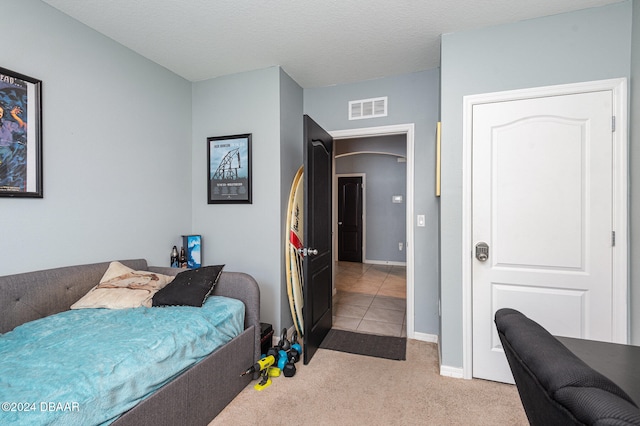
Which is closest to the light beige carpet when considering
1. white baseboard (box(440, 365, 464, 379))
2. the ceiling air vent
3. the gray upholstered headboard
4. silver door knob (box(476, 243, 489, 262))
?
white baseboard (box(440, 365, 464, 379))

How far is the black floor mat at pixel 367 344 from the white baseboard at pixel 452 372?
0.37 meters

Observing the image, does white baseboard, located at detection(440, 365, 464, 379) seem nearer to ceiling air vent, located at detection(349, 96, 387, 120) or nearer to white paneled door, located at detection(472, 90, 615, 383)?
white paneled door, located at detection(472, 90, 615, 383)

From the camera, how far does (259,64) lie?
279 cm

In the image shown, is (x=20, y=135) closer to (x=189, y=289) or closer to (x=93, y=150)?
(x=93, y=150)

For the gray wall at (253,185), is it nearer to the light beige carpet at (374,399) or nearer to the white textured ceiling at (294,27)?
the white textured ceiling at (294,27)

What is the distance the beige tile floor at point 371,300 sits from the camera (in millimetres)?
3346

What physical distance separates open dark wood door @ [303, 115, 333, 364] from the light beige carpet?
37 cm

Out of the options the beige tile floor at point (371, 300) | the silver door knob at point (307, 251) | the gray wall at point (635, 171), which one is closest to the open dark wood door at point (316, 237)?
the silver door knob at point (307, 251)

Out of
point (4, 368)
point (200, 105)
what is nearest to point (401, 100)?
point (200, 105)

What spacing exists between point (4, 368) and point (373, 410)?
1.93 meters

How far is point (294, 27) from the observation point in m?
2.21

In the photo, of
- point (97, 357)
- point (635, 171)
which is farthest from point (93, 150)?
point (635, 171)

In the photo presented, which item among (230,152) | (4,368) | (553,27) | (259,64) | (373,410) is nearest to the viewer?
(4,368)

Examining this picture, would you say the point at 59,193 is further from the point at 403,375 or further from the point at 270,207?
the point at 403,375
